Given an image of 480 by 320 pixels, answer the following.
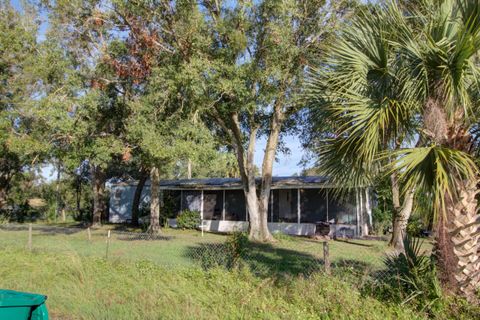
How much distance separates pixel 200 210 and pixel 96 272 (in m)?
19.6

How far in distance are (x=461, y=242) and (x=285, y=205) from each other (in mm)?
19432

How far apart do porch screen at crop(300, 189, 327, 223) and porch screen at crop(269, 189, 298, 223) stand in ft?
1.41

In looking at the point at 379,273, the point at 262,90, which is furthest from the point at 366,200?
the point at 379,273

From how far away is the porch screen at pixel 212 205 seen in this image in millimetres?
27812

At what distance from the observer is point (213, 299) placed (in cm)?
672

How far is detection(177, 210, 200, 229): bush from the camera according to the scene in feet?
88.1

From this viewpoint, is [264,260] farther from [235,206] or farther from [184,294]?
[235,206]

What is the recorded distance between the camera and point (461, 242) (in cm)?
585

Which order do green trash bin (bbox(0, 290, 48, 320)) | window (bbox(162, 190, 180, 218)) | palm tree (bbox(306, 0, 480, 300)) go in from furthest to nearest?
window (bbox(162, 190, 180, 218))
palm tree (bbox(306, 0, 480, 300))
green trash bin (bbox(0, 290, 48, 320))

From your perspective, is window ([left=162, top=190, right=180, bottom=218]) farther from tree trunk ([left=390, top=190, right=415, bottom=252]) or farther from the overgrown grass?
the overgrown grass

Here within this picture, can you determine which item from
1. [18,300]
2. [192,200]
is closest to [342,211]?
[192,200]

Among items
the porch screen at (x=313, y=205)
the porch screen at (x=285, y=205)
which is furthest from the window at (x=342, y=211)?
the porch screen at (x=285, y=205)

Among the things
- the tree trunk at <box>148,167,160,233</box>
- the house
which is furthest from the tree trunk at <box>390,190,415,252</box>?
the tree trunk at <box>148,167,160,233</box>

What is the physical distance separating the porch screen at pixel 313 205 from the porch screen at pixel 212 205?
18.5 ft
